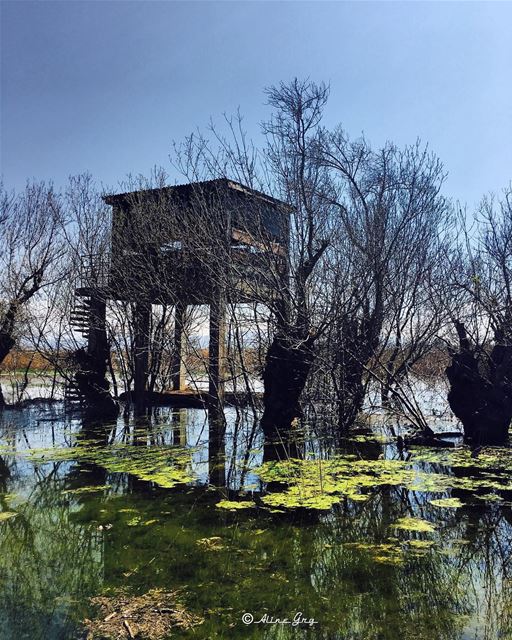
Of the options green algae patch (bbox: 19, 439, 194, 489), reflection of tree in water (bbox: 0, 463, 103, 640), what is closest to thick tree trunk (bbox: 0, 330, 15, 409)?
green algae patch (bbox: 19, 439, 194, 489)

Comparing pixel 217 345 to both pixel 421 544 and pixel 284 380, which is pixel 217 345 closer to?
pixel 284 380

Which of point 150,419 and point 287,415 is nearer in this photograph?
point 287,415

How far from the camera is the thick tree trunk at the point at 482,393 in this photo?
8.47 metres

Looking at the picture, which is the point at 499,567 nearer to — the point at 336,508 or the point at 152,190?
the point at 336,508

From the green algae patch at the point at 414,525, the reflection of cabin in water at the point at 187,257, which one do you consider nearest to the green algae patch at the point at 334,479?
the green algae patch at the point at 414,525

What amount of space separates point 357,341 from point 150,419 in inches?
185

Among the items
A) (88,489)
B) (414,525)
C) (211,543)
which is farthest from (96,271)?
(414,525)

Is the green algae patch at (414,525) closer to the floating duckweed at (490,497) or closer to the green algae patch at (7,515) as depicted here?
the floating duckweed at (490,497)

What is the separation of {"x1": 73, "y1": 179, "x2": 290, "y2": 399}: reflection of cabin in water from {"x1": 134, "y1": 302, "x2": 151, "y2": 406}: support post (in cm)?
2

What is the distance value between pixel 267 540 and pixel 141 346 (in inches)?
363

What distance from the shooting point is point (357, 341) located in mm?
9656

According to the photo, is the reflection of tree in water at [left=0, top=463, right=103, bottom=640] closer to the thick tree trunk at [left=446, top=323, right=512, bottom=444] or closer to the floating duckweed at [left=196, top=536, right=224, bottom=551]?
the floating duckweed at [left=196, top=536, right=224, bottom=551]

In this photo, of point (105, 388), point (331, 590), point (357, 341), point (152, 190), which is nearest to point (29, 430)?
point (105, 388)

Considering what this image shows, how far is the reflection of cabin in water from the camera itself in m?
9.22
